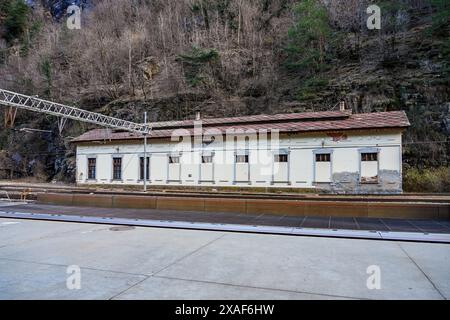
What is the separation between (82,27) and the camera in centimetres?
5797

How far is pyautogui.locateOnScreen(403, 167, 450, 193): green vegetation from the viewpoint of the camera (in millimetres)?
21469

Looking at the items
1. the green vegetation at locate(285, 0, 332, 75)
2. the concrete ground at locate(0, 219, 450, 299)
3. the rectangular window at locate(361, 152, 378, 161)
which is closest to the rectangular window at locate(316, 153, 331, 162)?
the rectangular window at locate(361, 152, 378, 161)

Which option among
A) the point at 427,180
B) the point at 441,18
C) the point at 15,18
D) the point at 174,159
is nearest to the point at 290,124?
the point at 174,159

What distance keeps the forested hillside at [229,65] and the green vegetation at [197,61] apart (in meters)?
0.16

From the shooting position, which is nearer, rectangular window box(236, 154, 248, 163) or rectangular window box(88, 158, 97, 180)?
rectangular window box(236, 154, 248, 163)

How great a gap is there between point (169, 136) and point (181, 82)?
682 inches

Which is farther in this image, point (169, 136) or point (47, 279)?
point (169, 136)

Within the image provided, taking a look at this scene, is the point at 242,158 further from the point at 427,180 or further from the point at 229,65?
the point at 229,65

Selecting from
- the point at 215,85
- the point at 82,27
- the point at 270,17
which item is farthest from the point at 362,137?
the point at 82,27

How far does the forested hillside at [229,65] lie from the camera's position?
2820 centimetres

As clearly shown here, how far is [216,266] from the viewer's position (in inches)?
198

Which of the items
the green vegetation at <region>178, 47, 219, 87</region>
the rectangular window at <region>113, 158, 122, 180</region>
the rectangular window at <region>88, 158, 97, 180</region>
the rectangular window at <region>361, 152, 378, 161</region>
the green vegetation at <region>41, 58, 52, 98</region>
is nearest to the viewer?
the rectangular window at <region>361, 152, 378, 161</region>

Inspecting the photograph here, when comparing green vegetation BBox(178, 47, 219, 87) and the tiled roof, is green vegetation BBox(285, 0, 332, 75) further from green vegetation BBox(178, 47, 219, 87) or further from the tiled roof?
the tiled roof
